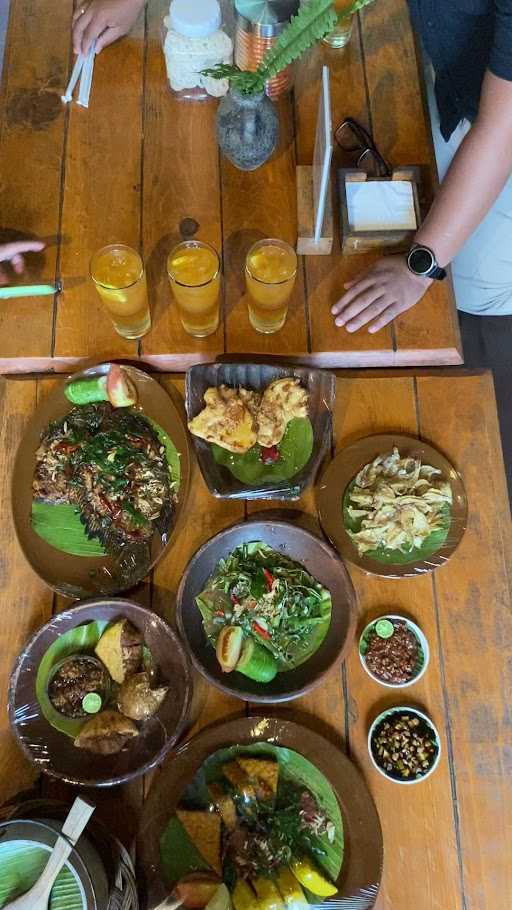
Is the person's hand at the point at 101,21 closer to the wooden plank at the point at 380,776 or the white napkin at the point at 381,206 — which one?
the white napkin at the point at 381,206

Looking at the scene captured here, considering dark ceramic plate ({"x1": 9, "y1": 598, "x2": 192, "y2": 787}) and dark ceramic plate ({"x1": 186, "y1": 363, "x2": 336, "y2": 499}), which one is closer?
dark ceramic plate ({"x1": 9, "y1": 598, "x2": 192, "y2": 787})

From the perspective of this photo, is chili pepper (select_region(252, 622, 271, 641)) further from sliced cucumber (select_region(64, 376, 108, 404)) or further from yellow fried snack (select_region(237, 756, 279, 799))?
sliced cucumber (select_region(64, 376, 108, 404))

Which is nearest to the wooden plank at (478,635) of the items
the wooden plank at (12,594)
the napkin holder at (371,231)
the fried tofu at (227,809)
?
the napkin holder at (371,231)

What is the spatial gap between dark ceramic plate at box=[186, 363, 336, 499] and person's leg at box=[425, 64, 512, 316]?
958mm

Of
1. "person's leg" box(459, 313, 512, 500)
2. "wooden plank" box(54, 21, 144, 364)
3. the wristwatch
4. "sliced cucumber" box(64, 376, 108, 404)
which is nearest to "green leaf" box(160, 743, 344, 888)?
"sliced cucumber" box(64, 376, 108, 404)

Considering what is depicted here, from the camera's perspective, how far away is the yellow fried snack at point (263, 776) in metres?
1.34

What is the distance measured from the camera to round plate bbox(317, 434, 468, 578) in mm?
1466

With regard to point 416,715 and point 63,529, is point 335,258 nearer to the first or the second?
point 63,529

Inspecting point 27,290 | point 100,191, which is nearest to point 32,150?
point 100,191

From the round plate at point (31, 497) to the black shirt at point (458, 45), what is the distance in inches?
42.6

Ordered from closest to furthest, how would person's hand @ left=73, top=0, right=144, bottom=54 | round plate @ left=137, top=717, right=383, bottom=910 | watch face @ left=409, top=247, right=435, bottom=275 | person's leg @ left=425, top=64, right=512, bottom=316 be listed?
round plate @ left=137, top=717, right=383, bottom=910
watch face @ left=409, top=247, right=435, bottom=275
person's hand @ left=73, top=0, right=144, bottom=54
person's leg @ left=425, top=64, right=512, bottom=316

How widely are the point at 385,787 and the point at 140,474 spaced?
918 mm

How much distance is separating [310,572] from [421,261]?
0.86 metres

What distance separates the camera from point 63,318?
168 centimetres
